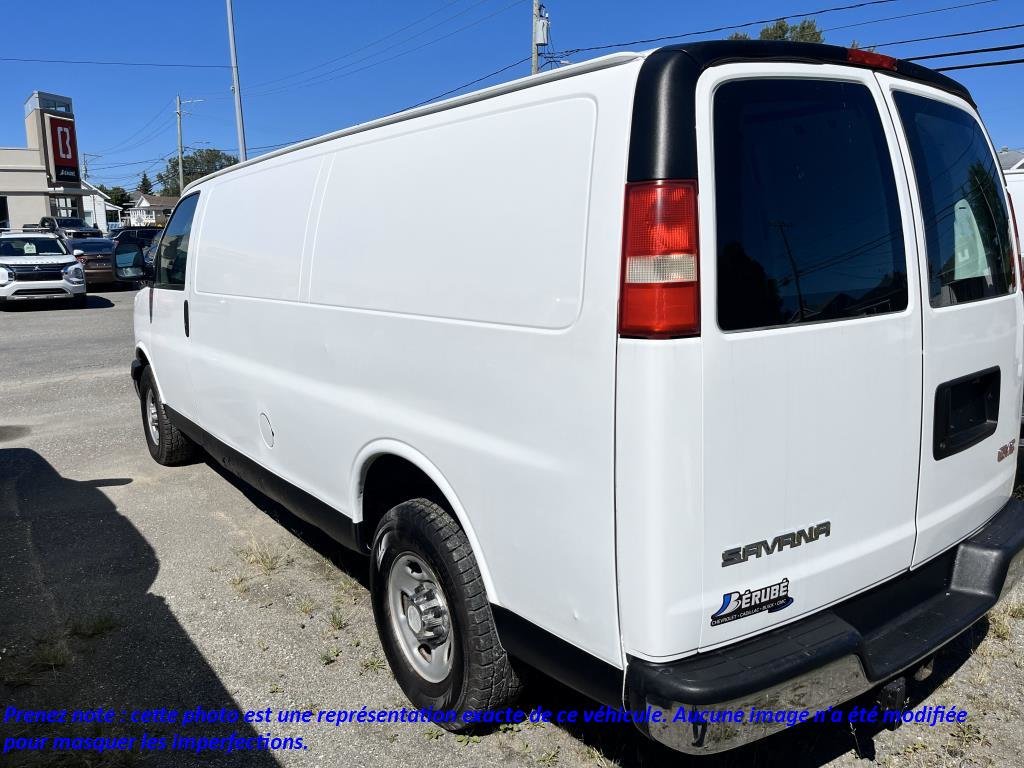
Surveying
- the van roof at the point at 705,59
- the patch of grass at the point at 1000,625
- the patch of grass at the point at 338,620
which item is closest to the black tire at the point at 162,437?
the patch of grass at the point at 338,620

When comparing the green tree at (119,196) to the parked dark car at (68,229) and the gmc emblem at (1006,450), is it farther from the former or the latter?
the gmc emblem at (1006,450)

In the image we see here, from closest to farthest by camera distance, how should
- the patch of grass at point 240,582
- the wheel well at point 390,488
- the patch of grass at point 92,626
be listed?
the wheel well at point 390,488 → the patch of grass at point 92,626 → the patch of grass at point 240,582

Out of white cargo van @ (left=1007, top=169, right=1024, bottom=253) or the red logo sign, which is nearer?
white cargo van @ (left=1007, top=169, right=1024, bottom=253)

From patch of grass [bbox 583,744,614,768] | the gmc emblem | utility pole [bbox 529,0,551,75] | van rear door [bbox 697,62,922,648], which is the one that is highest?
utility pole [bbox 529,0,551,75]

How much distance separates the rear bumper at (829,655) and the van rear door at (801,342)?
0.25 ft

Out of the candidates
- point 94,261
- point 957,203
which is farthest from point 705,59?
point 94,261

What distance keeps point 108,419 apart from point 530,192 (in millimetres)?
7118

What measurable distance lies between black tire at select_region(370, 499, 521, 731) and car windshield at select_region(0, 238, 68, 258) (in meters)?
19.5

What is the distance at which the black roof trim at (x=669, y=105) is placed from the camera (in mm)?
Answer: 2070

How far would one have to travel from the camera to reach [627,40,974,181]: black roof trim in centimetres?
207

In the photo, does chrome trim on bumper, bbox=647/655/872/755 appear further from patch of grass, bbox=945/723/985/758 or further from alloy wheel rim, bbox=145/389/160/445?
alloy wheel rim, bbox=145/389/160/445

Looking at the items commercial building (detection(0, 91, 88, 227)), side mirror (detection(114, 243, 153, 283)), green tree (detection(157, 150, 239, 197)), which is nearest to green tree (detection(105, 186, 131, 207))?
green tree (detection(157, 150, 239, 197))

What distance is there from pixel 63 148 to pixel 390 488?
58068 millimetres

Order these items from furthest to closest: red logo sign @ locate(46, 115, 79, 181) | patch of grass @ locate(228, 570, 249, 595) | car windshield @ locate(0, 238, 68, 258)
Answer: red logo sign @ locate(46, 115, 79, 181) → car windshield @ locate(0, 238, 68, 258) → patch of grass @ locate(228, 570, 249, 595)
